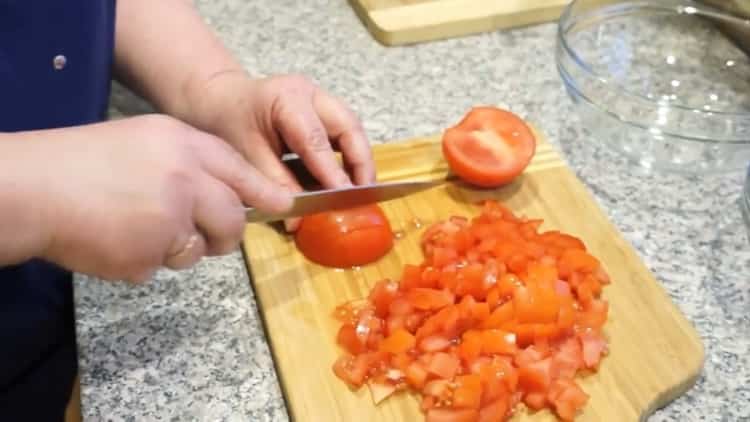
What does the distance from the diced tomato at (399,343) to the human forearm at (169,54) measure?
0.34m

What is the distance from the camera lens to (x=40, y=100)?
3.01 ft

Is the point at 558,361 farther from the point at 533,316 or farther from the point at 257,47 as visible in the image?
the point at 257,47

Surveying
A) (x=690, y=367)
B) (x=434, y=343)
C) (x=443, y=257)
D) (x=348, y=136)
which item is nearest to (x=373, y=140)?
(x=348, y=136)

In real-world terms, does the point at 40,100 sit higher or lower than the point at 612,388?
higher

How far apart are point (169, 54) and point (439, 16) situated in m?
0.44

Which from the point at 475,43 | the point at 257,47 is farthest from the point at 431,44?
the point at 257,47

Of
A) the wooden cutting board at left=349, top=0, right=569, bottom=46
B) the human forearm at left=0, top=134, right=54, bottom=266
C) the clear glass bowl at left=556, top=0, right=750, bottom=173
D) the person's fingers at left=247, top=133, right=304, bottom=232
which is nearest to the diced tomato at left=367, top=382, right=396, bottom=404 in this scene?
the person's fingers at left=247, top=133, right=304, bottom=232

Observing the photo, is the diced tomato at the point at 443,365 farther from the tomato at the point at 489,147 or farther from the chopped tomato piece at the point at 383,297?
the tomato at the point at 489,147

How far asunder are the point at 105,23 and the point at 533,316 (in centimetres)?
54

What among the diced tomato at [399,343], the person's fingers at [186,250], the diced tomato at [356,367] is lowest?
the diced tomato at [356,367]

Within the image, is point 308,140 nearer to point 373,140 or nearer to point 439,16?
point 373,140

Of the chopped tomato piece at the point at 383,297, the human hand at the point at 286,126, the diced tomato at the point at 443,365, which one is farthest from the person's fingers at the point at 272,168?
the diced tomato at the point at 443,365

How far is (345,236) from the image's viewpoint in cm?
91

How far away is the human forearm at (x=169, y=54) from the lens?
1021 millimetres
